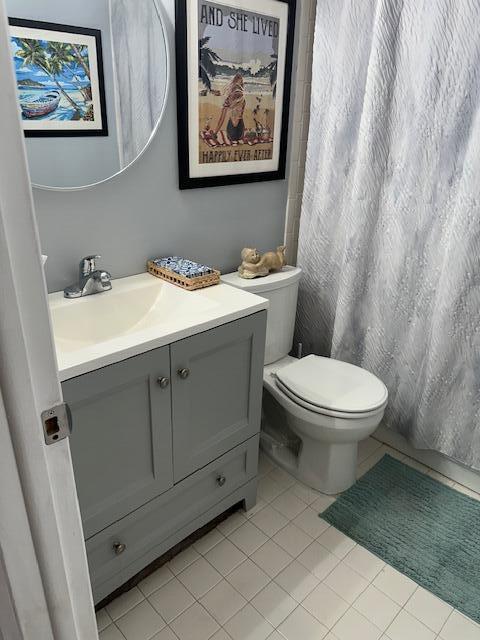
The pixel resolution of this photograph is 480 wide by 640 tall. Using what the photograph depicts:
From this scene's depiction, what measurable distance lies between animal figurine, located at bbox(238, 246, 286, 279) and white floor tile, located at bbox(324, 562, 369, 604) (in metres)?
1.08

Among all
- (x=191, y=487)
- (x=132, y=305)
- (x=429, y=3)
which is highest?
(x=429, y=3)

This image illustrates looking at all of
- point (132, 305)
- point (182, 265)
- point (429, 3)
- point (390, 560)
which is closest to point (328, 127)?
point (429, 3)

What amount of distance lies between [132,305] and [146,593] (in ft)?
3.01

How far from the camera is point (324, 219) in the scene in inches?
80.7

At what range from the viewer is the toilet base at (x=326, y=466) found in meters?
1.84

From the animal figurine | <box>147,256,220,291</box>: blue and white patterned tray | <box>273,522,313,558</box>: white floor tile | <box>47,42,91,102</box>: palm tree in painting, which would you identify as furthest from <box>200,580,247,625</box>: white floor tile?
<box>47,42,91,102</box>: palm tree in painting

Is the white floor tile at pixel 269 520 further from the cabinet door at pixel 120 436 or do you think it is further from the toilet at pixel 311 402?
the cabinet door at pixel 120 436

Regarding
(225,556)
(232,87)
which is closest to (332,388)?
(225,556)

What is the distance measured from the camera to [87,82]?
1.38 m

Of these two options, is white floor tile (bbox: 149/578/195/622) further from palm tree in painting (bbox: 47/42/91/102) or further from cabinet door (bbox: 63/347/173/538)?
palm tree in painting (bbox: 47/42/91/102)

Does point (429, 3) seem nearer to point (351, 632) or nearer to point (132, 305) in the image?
point (132, 305)

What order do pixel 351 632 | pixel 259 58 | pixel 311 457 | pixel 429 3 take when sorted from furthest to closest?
1. pixel 311 457
2. pixel 259 58
3. pixel 429 3
4. pixel 351 632

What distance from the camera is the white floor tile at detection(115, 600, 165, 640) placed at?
1385mm

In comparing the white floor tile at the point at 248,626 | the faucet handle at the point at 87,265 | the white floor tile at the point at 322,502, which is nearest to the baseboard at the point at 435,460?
the white floor tile at the point at 322,502
